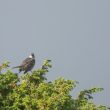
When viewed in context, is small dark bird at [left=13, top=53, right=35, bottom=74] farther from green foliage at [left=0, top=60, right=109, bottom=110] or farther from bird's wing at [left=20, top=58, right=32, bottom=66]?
green foliage at [left=0, top=60, right=109, bottom=110]

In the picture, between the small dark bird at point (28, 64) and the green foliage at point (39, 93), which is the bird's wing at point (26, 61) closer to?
the small dark bird at point (28, 64)

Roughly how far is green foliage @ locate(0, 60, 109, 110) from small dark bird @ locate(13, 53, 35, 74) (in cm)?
377

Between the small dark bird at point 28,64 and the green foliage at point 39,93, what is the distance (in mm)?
3774

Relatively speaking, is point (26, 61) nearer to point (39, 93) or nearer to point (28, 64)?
point (28, 64)

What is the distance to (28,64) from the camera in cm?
1627

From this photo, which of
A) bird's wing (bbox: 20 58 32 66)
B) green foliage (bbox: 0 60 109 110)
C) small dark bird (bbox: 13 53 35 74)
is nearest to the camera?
green foliage (bbox: 0 60 109 110)

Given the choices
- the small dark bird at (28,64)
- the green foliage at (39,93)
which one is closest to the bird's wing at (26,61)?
the small dark bird at (28,64)

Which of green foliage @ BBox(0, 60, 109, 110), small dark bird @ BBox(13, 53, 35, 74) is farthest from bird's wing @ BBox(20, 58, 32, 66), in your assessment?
green foliage @ BBox(0, 60, 109, 110)

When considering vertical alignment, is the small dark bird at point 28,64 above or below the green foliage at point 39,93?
above

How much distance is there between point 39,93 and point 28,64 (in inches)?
219

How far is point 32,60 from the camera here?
16.8m

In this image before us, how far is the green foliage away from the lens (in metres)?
10.2

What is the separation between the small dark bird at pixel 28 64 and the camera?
15666 millimetres

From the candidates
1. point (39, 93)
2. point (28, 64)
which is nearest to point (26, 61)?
point (28, 64)
